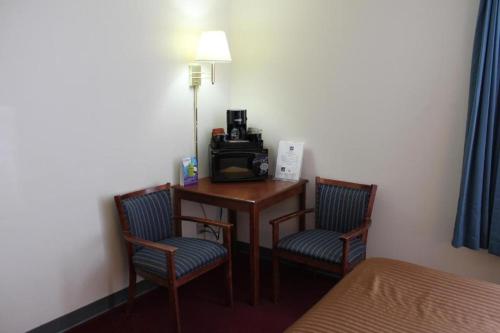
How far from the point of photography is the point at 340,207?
294 centimetres

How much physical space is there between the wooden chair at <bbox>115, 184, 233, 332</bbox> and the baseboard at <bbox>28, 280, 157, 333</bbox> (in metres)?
0.15

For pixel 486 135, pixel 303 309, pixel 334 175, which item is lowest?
pixel 303 309

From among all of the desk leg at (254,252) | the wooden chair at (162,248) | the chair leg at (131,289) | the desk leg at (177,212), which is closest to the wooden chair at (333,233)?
the desk leg at (254,252)

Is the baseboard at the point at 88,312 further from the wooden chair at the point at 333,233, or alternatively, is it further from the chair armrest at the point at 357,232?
the chair armrest at the point at 357,232

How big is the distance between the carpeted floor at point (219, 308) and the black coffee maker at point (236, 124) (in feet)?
3.74

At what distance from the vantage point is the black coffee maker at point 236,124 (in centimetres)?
326

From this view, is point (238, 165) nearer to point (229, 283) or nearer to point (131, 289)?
point (229, 283)

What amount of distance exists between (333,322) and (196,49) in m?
2.36

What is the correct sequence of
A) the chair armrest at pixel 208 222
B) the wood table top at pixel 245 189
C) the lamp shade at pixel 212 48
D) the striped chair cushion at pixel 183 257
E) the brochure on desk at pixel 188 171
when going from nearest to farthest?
the striped chair cushion at pixel 183 257 < the chair armrest at pixel 208 222 < the wood table top at pixel 245 189 < the lamp shade at pixel 212 48 < the brochure on desk at pixel 188 171

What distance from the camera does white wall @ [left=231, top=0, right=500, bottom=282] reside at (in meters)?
2.60

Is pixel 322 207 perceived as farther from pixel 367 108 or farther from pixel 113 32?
pixel 113 32

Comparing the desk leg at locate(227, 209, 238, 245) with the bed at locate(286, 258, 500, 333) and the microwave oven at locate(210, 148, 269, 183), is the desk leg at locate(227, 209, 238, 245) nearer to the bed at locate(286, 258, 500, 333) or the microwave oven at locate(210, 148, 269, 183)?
the microwave oven at locate(210, 148, 269, 183)

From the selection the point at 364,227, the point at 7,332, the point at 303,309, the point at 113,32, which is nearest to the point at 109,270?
the point at 7,332

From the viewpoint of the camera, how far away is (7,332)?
7.22ft
